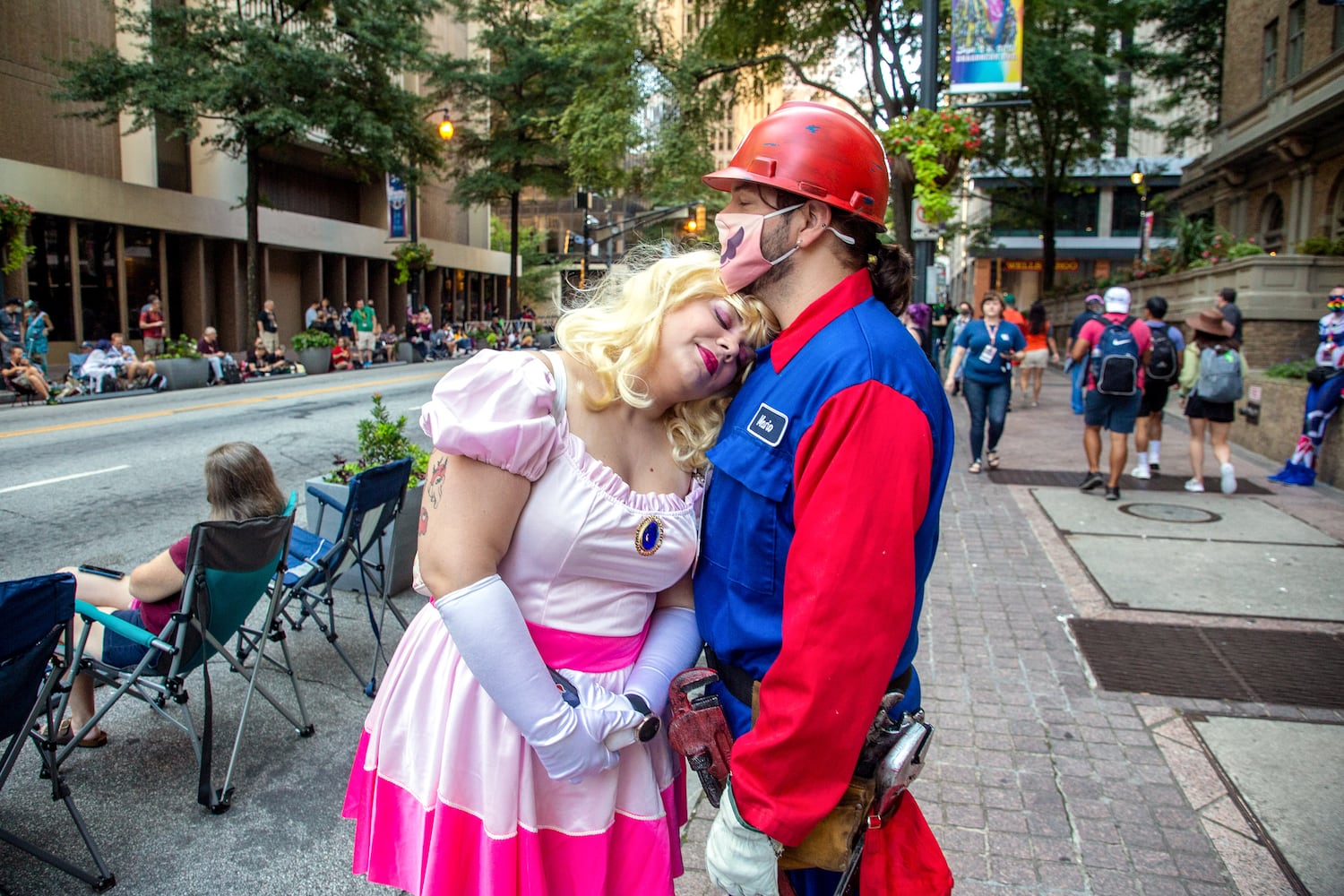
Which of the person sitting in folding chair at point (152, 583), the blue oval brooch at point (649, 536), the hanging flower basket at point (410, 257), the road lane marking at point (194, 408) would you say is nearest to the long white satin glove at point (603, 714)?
the blue oval brooch at point (649, 536)

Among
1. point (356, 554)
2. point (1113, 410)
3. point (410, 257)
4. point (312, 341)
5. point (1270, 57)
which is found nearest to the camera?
point (356, 554)

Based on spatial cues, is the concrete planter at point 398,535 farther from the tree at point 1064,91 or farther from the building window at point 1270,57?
the building window at point 1270,57

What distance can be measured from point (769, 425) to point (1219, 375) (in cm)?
862

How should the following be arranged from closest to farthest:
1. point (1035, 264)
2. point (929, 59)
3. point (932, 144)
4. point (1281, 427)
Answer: point (932, 144) → point (929, 59) → point (1281, 427) → point (1035, 264)

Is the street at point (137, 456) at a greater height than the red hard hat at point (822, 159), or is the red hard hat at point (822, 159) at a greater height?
the red hard hat at point (822, 159)

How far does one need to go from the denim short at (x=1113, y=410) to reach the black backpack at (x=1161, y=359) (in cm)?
116

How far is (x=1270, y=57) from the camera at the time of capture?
24172 millimetres

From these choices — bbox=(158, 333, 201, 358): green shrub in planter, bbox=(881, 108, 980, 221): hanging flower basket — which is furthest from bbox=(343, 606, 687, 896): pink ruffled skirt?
bbox=(158, 333, 201, 358): green shrub in planter

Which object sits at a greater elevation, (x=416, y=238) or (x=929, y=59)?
(x=416, y=238)

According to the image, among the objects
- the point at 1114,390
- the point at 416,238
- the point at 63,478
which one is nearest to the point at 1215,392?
the point at 1114,390

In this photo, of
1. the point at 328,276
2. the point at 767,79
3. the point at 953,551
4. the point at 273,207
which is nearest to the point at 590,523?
the point at 953,551

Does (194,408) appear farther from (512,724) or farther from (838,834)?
(838,834)

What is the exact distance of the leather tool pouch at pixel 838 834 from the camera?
1669 mm

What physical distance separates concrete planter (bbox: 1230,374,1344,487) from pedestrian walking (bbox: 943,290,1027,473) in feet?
10.0
